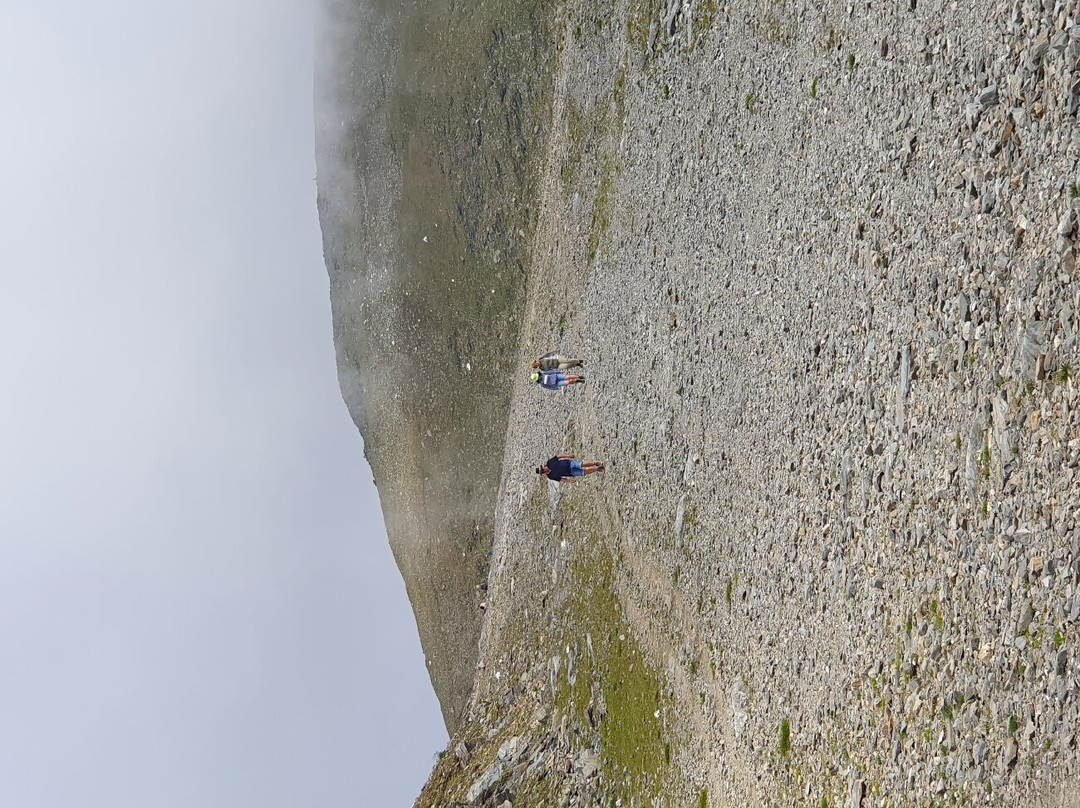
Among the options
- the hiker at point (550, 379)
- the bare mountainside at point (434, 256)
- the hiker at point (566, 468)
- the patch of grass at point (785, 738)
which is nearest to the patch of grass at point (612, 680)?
the hiker at point (566, 468)

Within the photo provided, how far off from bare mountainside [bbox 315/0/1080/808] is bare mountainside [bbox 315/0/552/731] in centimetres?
1003

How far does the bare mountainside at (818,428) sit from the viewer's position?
39.9ft

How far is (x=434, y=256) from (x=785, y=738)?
38.1m

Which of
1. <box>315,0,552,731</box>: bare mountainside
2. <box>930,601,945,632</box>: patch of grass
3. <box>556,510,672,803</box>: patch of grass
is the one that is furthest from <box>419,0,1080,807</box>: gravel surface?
<box>315,0,552,731</box>: bare mountainside

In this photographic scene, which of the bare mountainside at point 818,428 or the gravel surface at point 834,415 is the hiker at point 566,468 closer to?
the bare mountainside at point 818,428

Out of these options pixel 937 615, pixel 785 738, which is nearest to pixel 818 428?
pixel 937 615

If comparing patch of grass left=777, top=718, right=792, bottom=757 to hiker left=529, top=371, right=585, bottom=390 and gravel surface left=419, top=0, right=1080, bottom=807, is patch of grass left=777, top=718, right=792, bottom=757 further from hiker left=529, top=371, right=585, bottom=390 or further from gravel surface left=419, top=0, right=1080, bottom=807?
hiker left=529, top=371, right=585, bottom=390

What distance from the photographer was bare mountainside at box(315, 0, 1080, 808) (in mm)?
12156

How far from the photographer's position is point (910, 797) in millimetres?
13594

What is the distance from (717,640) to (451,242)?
3256 centimetres

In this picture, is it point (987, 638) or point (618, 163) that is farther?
point (618, 163)

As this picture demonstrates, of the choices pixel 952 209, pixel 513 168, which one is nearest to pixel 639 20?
pixel 513 168

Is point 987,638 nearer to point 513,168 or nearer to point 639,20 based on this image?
point 639,20

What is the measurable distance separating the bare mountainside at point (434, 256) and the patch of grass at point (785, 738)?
87.6 ft
